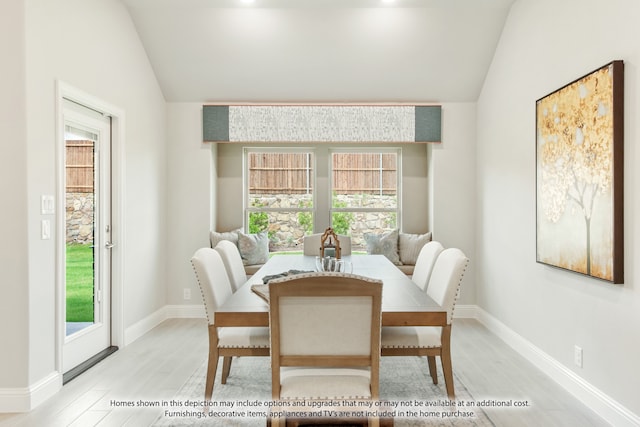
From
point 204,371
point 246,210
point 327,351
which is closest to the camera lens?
point 327,351

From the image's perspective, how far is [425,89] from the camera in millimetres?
4852

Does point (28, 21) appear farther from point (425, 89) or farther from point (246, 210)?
point (425, 89)

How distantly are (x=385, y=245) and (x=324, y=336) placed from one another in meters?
3.32

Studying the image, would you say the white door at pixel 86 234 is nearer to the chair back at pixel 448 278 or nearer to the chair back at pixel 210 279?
the chair back at pixel 210 279

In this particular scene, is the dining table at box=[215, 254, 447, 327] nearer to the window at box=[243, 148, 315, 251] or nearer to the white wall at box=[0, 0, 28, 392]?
the white wall at box=[0, 0, 28, 392]

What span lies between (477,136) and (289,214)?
241cm

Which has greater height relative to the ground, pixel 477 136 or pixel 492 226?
pixel 477 136

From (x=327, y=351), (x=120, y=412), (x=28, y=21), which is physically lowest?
(x=120, y=412)

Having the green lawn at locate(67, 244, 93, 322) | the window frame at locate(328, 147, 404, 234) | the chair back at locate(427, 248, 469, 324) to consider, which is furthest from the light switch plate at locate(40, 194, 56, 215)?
the window frame at locate(328, 147, 404, 234)

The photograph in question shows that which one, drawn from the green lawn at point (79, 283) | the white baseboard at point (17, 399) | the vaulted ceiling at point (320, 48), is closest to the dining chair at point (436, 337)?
the white baseboard at point (17, 399)

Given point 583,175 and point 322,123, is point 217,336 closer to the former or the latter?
point 583,175

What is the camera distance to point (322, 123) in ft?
16.4

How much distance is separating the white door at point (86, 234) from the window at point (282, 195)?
6.62 feet

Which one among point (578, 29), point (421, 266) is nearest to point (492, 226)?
point (421, 266)
